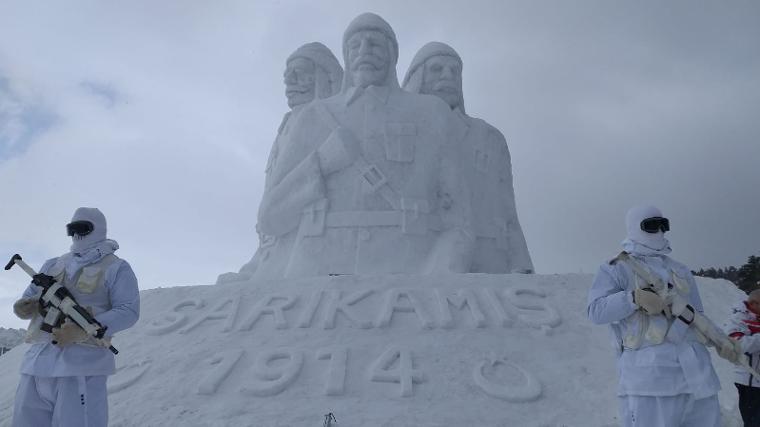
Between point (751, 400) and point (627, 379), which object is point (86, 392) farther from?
point (751, 400)

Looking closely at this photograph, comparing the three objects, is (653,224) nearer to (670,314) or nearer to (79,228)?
(670,314)

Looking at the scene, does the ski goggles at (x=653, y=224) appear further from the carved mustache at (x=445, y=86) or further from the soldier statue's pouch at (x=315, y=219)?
the carved mustache at (x=445, y=86)

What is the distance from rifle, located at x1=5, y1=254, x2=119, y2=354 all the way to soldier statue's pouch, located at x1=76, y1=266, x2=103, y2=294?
0.10 meters

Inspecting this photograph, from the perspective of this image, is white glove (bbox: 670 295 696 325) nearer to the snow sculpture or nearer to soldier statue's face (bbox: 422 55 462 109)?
the snow sculpture

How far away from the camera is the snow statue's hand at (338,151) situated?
936cm

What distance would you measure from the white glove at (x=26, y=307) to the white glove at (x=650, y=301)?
3793mm

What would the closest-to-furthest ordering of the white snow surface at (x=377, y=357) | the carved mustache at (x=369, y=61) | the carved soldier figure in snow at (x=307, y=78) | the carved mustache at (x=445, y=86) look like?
1. the white snow surface at (x=377, y=357)
2. the carved mustache at (x=369, y=61)
3. the carved mustache at (x=445, y=86)
4. the carved soldier figure in snow at (x=307, y=78)

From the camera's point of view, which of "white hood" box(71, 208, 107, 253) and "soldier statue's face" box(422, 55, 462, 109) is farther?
"soldier statue's face" box(422, 55, 462, 109)

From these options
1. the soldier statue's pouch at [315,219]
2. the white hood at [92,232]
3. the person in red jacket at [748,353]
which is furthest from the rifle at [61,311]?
the soldier statue's pouch at [315,219]

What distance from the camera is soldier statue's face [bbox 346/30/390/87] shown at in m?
9.95

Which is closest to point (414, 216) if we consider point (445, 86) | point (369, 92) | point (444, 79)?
point (369, 92)

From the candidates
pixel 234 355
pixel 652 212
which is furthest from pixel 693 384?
pixel 234 355

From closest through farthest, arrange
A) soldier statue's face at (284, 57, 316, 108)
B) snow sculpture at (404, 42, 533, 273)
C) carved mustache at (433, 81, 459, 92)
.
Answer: snow sculpture at (404, 42, 533, 273) → carved mustache at (433, 81, 459, 92) → soldier statue's face at (284, 57, 316, 108)

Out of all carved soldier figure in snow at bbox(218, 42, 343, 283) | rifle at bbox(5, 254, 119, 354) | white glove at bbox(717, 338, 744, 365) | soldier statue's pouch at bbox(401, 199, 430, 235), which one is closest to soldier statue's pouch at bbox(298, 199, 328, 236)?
soldier statue's pouch at bbox(401, 199, 430, 235)
